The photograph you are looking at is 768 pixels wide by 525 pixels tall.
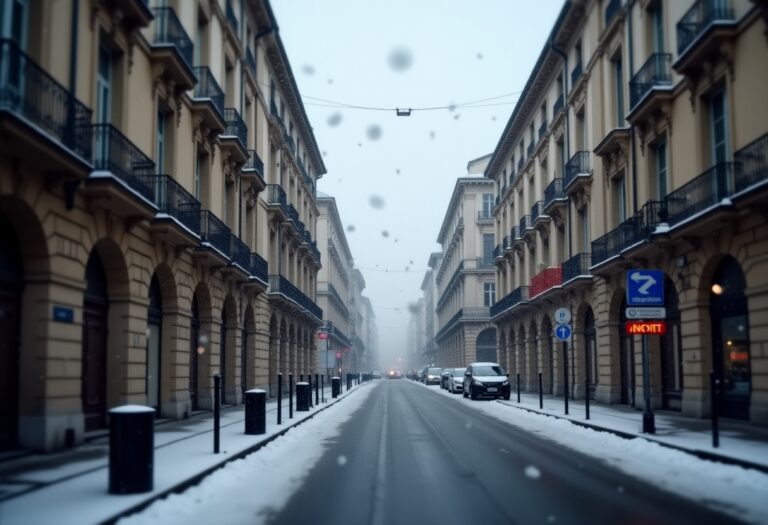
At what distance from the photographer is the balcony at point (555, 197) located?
111 feet

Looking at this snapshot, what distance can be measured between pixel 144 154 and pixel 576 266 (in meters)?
19.0

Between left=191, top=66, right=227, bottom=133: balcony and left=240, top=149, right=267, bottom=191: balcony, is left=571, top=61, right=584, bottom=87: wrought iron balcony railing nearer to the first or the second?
left=240, top=149, right=267, bottom=191: balcony

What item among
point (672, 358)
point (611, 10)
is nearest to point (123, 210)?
point (672, 358)

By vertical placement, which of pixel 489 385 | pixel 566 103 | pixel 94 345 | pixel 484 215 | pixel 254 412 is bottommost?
pixel 489 385

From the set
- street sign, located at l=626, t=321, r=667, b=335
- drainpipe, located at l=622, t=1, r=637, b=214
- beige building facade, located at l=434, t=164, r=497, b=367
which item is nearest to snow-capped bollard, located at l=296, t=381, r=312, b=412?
drainpipe, located at l=622, t=1, r=637, b=214

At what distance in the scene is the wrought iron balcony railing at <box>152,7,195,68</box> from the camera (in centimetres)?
1900

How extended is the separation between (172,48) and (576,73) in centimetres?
1889

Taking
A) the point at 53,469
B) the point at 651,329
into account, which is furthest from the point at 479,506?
the point at 651,329

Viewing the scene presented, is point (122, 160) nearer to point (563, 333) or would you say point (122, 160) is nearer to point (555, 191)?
point (563, 333)

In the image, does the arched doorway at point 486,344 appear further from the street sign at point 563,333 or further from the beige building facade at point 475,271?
the street sign at point 563,333

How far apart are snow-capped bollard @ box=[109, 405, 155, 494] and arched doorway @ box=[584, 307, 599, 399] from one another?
23203mm

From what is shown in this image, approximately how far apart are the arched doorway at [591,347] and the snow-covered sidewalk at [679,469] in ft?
39.6

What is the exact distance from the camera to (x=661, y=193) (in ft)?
77.0

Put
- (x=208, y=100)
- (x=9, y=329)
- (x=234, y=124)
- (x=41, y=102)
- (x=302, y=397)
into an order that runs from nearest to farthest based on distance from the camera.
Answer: (x=41, y=102), (x=9, y=329), (x=208, y=100), (x=302, y=397), (x=234, y=124)
